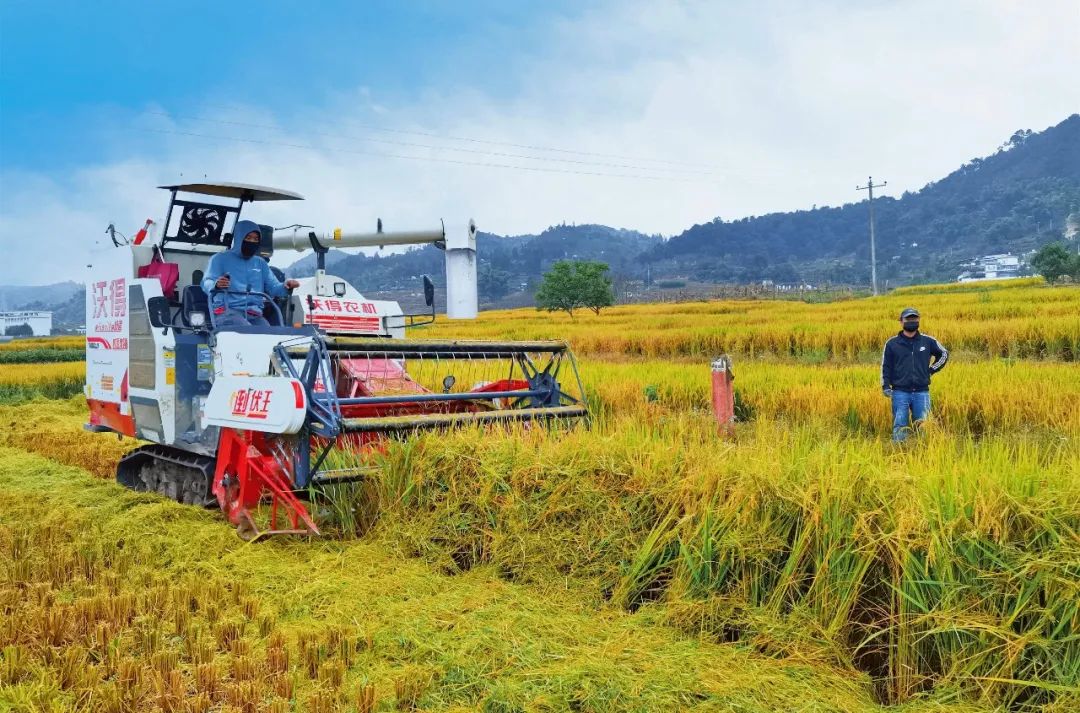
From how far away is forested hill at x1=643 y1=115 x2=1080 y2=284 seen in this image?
135125 millimetres

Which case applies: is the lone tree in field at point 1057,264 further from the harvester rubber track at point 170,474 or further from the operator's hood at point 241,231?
the harvester rubber track at point 170,474

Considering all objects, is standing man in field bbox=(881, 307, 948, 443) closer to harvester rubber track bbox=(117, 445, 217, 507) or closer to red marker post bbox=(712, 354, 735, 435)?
red marker post bbox=(712, 354, 735, 435)

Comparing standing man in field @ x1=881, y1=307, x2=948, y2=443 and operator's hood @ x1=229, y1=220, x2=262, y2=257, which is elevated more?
operator's hood @ x1=229, y1=220, x2=262, y2=257

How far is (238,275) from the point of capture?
21.0 ft

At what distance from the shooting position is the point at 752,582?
3.47m

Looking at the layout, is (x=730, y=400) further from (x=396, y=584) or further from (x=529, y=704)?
(x=529, y=704)

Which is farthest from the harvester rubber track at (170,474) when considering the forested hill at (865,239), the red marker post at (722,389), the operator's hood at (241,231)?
the forested hill at (865,239)

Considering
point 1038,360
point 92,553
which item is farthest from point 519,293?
point 92,553

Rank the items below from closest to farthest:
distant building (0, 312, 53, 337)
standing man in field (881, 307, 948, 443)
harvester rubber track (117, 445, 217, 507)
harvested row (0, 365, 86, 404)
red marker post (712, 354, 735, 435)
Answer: harvester rubber track (117, 445, 217, 507) → red marker post (712, 354, 735, 435) → standing man in field (881, 307, 948, 443) → harvested row (0, 365, 86, 404) → distant building (0, 312, 53, 337)

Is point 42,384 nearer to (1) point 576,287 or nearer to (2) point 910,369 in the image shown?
(2) point 910,369

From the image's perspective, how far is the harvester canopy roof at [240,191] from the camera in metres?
6.95

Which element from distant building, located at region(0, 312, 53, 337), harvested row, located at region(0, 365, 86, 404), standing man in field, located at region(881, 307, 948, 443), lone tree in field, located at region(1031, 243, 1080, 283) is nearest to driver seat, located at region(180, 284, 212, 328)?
standing man in field, located at region(881, 307, 948, 443)

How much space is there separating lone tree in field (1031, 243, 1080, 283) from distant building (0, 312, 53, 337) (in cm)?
9165

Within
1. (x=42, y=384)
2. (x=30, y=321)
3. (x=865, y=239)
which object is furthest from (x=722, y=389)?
(x=865, y=239)
